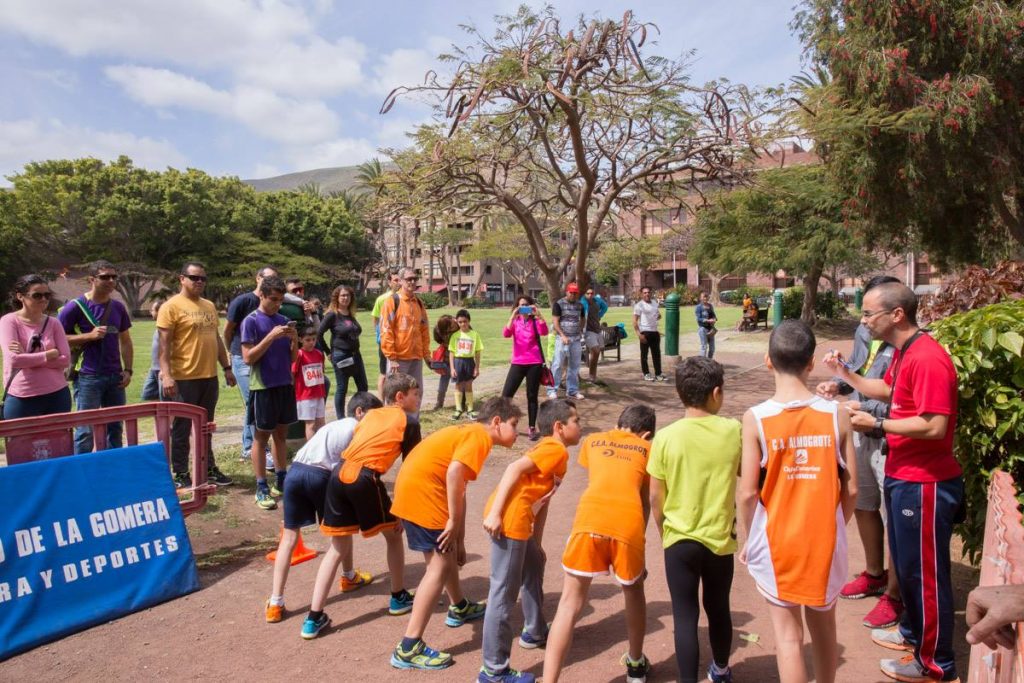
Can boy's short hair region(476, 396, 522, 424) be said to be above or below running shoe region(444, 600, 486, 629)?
above

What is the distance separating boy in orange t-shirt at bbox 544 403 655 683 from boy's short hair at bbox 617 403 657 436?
0.42 feet

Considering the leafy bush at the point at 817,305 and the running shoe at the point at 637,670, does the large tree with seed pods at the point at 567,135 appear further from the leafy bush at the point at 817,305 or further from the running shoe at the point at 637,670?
the leafy bush at the point at 817,305

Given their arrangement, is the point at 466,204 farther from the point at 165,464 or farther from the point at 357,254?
the point at 357,254

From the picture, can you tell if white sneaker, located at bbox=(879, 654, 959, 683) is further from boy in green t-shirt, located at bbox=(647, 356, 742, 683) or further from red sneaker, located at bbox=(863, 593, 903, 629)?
boy in green t-shirt, located at bbox=(647, 356, 742, 683)

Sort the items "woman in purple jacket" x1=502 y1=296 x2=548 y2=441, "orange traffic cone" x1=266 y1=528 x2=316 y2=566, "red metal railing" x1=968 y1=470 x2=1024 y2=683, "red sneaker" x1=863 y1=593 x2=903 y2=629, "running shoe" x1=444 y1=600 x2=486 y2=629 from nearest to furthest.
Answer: "red metal railing" x1=968 y1=470 x2=1024 y2=683, "red sneaker" x1=863 y1=593 x2=903 y2=629, "running shoe" x1=444 y1=600 x2=486 y2=629, "orange traffic cone" x1=266 y1=528 x2=316 y2=566, "woman in purple jacket" x1=502 y1=296 x2=548 y2=441

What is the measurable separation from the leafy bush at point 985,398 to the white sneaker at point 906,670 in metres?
0.88

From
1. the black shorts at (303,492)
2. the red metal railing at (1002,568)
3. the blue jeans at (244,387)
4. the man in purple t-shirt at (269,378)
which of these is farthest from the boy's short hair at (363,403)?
the red metal railing at (1002,568)

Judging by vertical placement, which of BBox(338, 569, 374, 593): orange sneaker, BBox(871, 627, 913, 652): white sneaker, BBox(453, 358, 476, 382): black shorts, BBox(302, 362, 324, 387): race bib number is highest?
BBox(302, 362, 324, 387): race bib number

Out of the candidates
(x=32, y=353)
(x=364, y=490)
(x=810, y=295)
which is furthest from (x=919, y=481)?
(x=810, y=295)

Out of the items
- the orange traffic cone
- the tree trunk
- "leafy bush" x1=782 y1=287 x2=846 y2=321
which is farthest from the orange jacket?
"leafy bush" x1=782 y1=287 x2=846 y2=321

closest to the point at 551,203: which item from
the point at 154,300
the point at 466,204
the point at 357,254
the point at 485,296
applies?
the point at 466,204

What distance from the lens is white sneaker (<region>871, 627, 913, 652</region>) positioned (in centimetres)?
357

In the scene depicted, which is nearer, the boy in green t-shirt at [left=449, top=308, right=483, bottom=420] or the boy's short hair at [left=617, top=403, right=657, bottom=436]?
the boy's short hair at [left=617, top=403, right=657, bottom=436]

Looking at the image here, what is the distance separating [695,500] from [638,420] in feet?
2.01
